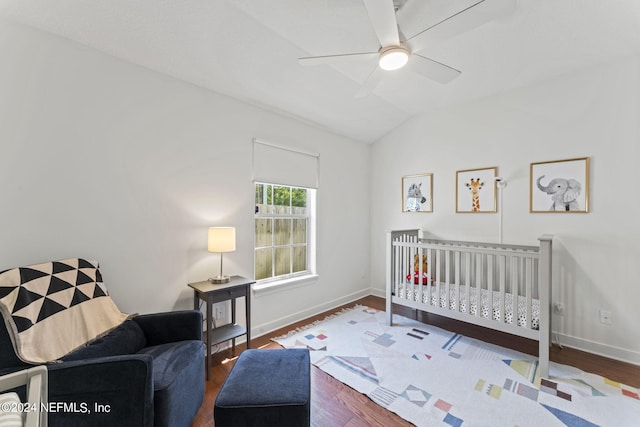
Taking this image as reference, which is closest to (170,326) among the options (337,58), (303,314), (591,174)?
(303,314)

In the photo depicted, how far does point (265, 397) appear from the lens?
4.42ft

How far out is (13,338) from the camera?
4.20 ft

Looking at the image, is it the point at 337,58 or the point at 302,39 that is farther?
the point at 302,39

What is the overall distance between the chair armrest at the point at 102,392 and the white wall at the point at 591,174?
332cm

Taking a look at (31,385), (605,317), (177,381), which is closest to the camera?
(31,385)

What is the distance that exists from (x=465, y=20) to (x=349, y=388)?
94.3 inches

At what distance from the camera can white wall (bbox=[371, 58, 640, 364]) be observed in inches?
92.6

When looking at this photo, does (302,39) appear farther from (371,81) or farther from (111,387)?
(111,387)

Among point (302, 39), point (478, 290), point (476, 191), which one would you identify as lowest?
point (478, 290)

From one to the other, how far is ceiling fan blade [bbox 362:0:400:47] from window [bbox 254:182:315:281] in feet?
6.10

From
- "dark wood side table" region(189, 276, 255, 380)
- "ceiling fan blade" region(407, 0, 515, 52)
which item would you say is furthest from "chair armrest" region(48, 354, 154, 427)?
"ceiling fan blade" region(407, 0, 515, 52)

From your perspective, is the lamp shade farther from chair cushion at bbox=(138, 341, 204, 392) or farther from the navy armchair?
the navy armchair

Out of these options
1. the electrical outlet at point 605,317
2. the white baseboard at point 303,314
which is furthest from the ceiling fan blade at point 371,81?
the electrical outlet at point 605,317

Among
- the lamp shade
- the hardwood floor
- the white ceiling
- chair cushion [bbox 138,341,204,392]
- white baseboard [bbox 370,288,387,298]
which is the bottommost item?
the hardwood floor
